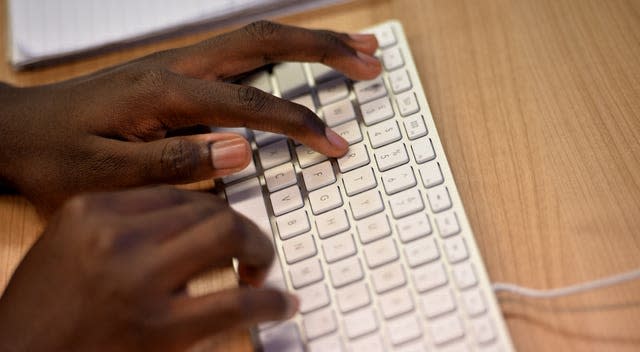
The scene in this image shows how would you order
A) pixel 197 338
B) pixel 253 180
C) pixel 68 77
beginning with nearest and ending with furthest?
1. pixel 197 338
2. pixel 253 180
3. pixel 68 77

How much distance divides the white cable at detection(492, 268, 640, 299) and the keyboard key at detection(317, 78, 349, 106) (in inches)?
9.6

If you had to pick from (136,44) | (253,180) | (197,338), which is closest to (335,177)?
(253,180)

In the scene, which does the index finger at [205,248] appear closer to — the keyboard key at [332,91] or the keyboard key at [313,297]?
the keyboard key at [313,297]

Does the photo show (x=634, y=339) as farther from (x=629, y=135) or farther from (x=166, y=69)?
(x=166, y=69)

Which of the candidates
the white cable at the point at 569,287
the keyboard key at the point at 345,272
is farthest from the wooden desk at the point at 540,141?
the keyboard key at the point at 345,272

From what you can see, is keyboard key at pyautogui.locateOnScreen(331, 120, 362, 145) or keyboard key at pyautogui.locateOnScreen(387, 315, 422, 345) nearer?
keyboard key at pyautogui.locateOnScreen(387, 315, 422, 345)

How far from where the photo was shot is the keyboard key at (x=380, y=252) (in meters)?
0.58

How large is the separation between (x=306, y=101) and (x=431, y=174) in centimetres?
16

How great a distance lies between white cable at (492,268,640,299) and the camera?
566mm

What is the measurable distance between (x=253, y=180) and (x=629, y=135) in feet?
1.21

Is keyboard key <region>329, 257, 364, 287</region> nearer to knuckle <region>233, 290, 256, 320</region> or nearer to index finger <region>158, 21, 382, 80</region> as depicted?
knuckle <region>233, 290, 256, 320</region>

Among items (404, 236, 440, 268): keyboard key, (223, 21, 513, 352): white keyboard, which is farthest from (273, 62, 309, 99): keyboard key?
(404, 236, 440, 268): keyboard key

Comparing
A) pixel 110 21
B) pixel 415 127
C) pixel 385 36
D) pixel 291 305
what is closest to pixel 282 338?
pixel 291 305

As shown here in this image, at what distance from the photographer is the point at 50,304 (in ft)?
1.84
